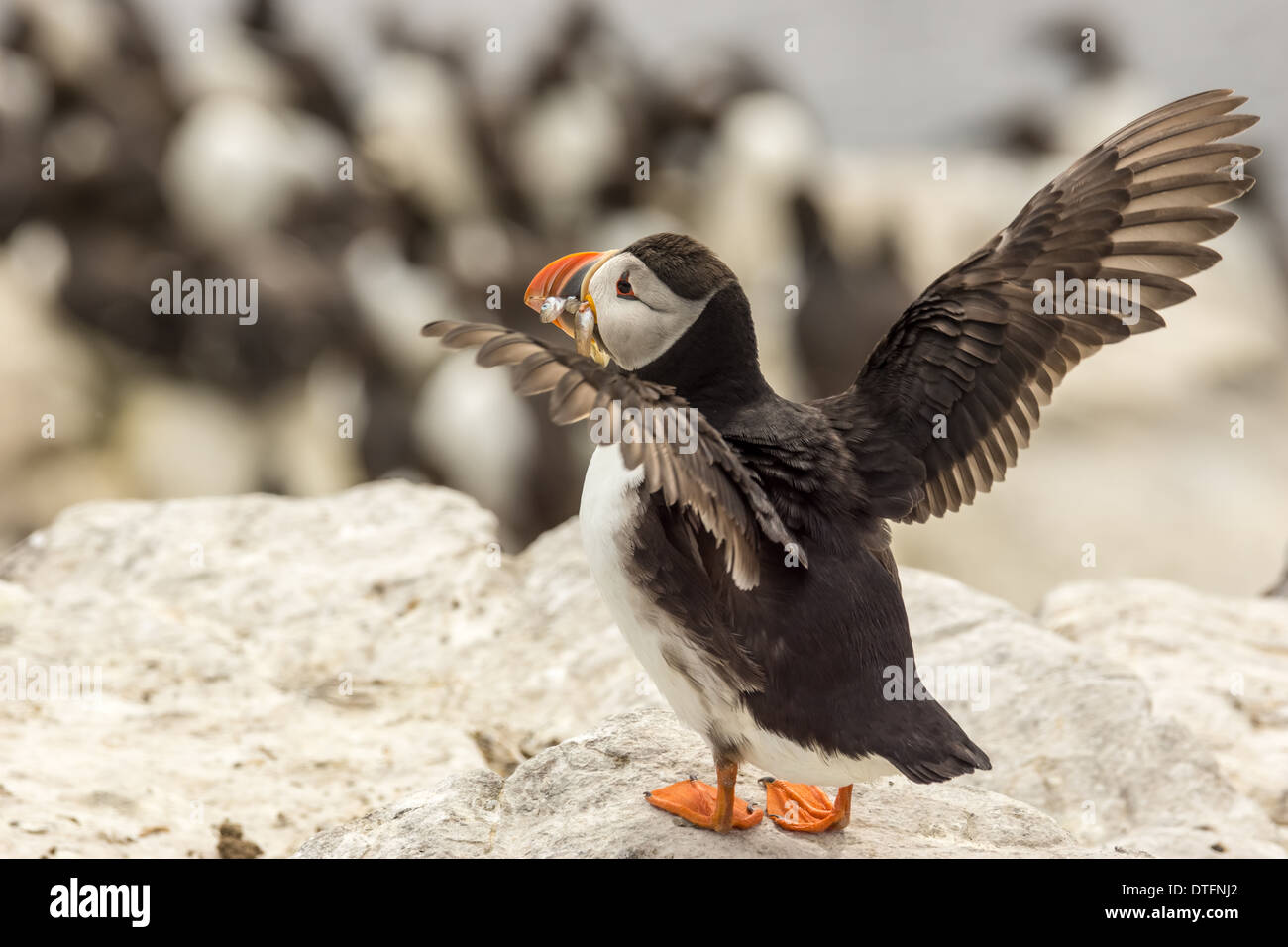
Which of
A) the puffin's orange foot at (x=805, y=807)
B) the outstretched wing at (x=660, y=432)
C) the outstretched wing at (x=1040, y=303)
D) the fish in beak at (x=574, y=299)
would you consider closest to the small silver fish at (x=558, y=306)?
the fish in beak at (x=574, y=299)

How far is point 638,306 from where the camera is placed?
200cm

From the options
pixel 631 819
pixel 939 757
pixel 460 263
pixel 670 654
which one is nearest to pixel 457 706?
pixel 631 819

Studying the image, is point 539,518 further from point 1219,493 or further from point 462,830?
point 462,830

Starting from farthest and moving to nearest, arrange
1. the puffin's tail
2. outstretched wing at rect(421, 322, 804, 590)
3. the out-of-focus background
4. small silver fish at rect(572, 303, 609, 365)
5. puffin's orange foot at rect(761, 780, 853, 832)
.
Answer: the out-of-focus background < puffin's orange foot at rect(761, 780, 853, 832) < small silver fish at rect(572, 303, 609, 365) < the puffin's tail < outstretched wing at rect(421, 322, 804, 590)

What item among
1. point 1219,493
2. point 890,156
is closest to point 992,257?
point 1219,493

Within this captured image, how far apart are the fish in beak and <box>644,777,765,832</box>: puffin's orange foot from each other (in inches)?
27.3

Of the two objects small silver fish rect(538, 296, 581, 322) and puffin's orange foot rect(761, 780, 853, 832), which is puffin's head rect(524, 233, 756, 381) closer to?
small silver fish rect(538, 296, 581, 322)

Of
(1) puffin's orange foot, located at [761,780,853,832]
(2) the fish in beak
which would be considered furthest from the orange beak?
(1) puffin's orange foot, located at [761,780,853,832]

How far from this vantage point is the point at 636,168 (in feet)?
22.5

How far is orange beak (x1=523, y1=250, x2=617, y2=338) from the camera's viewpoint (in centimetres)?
204

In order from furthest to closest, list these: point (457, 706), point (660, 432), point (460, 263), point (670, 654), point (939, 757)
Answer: point (460, 263) → point (457, 706) → point (670, 654) → point (939, 757) → point (660, 432)

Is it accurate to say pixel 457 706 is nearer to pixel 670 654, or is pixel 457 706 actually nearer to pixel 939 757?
pixel 670 654

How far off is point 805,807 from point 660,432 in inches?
32.9

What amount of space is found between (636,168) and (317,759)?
4590 millimetres
